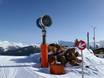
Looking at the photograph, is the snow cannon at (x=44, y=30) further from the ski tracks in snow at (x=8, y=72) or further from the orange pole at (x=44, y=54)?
the ski tracks in snow at (x=8, y=72)

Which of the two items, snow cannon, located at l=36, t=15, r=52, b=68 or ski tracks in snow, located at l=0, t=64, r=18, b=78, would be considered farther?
snow cannon, located at l=36, t=15, r=52, b=68

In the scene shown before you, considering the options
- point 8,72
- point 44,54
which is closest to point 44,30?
point 44,54

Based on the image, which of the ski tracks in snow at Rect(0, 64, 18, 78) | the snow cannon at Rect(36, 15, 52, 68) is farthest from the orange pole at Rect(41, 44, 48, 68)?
the ski tracks in snow at Rect(0, 64, 18, 78)

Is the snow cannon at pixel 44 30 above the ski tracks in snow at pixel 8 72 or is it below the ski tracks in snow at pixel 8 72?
above

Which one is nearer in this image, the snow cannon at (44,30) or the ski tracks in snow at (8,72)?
the ski tracks in snow at (8,72)

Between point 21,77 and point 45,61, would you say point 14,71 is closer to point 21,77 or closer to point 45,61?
point 21,77

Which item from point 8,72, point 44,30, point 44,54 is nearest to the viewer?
point 8,72

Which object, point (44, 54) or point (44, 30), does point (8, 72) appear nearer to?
point (44, 54)

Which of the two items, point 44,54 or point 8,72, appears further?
point 44,54

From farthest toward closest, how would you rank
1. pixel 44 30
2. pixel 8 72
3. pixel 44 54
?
1. pixel 44 30
2. pixel 44 54
3. pixel 8 72

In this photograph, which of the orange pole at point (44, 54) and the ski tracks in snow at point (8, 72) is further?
the orange pole at point (44, 54)

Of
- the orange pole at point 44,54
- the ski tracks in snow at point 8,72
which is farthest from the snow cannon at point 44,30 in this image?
the ski tracks in snow at point 8,72

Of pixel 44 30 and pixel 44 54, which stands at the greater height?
pixel 44 30

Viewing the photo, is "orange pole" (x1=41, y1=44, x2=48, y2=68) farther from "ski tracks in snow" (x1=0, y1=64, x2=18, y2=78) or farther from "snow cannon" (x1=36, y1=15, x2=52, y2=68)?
"ski tracks in snow" (x1=0, y1=64, x2=18, y2=78)
